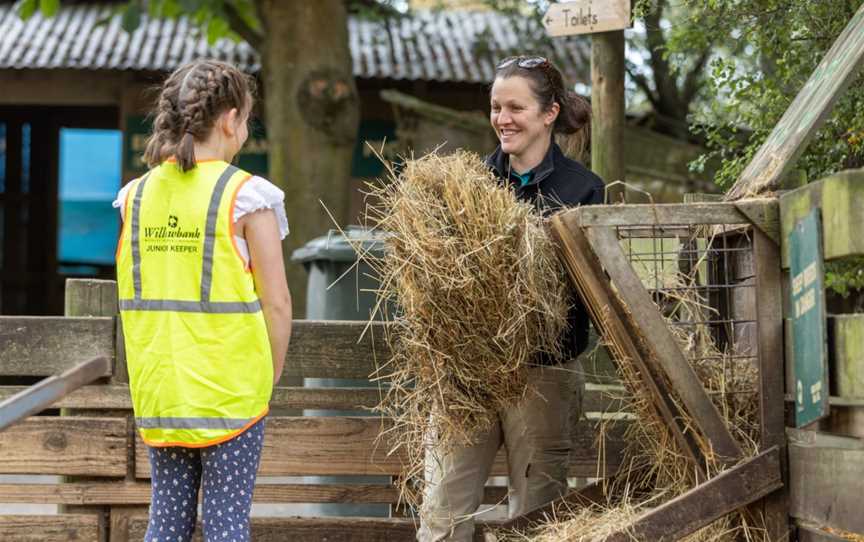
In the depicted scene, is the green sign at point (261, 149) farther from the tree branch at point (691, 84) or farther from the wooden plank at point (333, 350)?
the wooden plank at point (333, 350)

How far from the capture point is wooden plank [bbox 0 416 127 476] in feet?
15.6

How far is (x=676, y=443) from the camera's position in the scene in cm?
388

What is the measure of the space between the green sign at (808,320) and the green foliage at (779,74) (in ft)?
4.74

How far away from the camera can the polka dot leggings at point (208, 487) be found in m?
3.38

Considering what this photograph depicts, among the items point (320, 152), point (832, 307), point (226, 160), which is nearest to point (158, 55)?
point (320, 152)

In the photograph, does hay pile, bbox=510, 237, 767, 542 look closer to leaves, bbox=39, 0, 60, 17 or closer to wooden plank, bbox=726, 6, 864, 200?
wooden plank, bbox=726, 6, 864, 200

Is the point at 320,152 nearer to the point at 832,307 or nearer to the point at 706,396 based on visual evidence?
the point at 832,307

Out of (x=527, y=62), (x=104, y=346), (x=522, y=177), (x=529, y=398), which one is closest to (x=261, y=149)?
(x=104, y=346)

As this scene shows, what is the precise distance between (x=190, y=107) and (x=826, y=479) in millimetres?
2083

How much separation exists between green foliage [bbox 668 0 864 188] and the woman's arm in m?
2.47

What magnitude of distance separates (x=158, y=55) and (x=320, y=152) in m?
3.35

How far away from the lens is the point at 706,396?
12.1 ft

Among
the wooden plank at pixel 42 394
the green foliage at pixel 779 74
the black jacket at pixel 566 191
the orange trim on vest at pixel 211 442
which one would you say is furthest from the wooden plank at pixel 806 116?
the wooden plank at pixel 42 394

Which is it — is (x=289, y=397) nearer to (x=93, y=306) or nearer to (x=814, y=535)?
(x=93, y=306)
